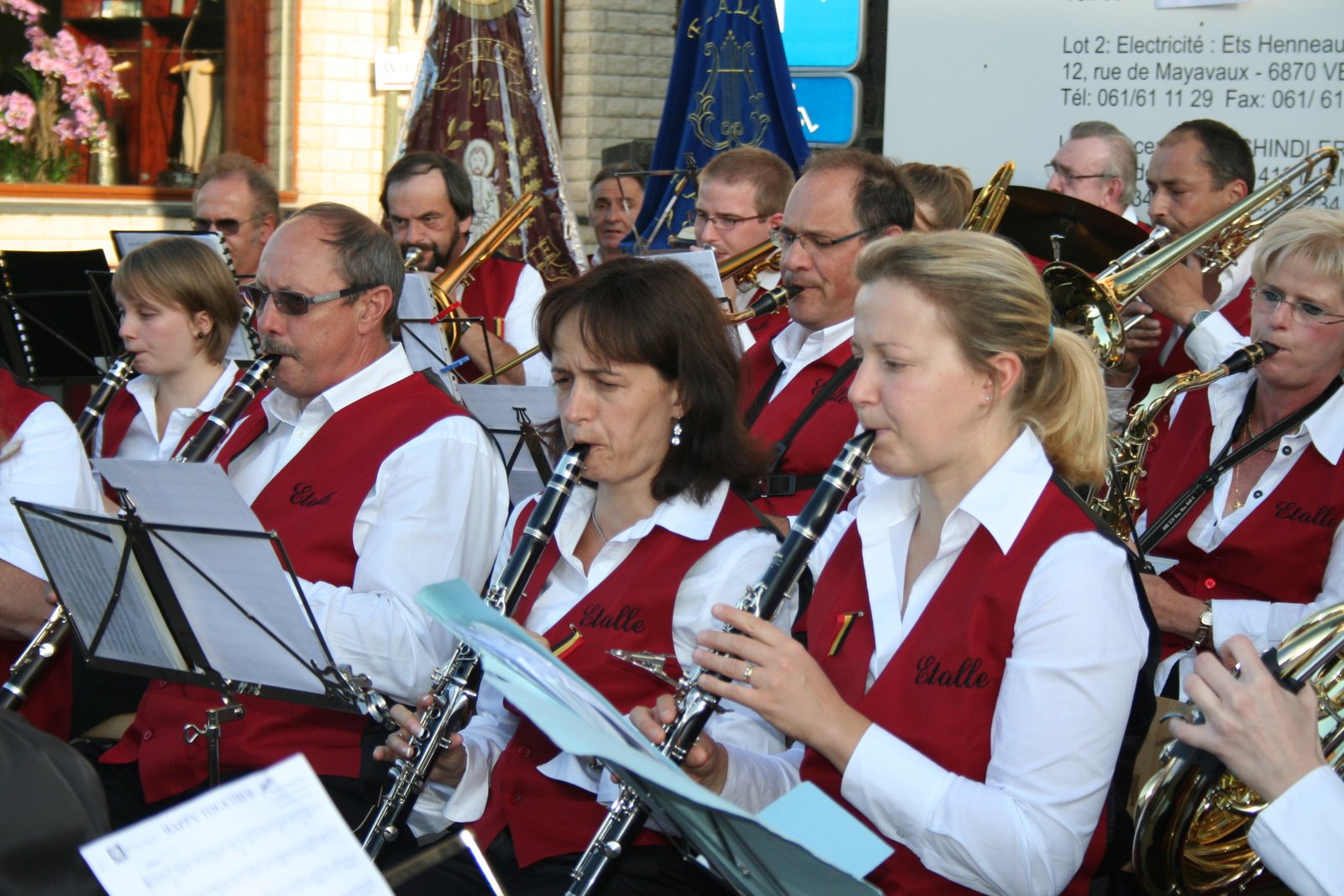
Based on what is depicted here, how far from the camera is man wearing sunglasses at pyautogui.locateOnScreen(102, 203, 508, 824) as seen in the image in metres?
2.84

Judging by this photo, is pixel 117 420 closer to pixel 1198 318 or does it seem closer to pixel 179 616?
pixel 179 616

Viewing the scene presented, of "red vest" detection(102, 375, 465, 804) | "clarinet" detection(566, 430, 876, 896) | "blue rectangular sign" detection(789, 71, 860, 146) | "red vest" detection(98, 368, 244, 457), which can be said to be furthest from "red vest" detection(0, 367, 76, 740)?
"blue rectangular sign" detection(789, 71, 860, 146)

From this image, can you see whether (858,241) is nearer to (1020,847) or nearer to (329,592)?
(329,592)

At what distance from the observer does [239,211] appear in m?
5.88

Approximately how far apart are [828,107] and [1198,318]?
11.7 feet

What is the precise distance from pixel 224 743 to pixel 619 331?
3.76 ft

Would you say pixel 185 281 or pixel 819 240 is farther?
pixel 185 281

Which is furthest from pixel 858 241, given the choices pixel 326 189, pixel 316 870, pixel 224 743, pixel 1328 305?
pixel 326 189

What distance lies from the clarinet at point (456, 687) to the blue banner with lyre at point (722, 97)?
415 centimetres

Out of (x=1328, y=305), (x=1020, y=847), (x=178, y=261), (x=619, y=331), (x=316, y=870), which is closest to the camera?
(x=316, y=870)

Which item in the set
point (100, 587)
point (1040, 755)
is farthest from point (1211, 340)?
point (100, 587)

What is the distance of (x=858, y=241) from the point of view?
3.77m

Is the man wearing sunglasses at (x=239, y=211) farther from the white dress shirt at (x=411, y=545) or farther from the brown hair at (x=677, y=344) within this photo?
the brown hair at (x=677, y=344)

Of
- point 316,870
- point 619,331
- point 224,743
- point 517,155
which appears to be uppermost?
point 517,155
